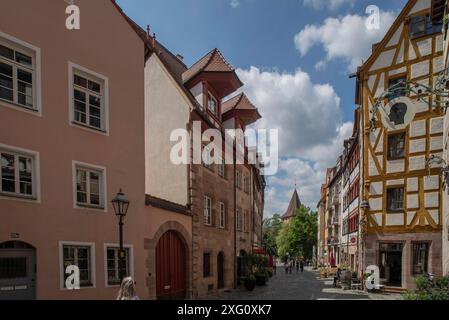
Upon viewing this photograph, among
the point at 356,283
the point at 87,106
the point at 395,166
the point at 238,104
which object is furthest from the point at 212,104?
the point at 356,283

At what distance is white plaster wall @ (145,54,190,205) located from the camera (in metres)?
15.9

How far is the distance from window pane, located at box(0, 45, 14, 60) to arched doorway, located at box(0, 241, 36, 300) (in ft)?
15.0

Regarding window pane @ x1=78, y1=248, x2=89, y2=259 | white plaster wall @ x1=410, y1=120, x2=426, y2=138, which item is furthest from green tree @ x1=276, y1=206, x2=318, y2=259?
window pane @ x1=78, y1=248, x2=89, y2=259

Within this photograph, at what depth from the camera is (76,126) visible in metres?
9.94

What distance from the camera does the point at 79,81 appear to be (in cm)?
1039

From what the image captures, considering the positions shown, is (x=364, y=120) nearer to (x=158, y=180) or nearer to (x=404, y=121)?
(x=404, y=121)

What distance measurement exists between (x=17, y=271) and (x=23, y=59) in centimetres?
533

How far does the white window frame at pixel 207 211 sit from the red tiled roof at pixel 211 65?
21.5ft

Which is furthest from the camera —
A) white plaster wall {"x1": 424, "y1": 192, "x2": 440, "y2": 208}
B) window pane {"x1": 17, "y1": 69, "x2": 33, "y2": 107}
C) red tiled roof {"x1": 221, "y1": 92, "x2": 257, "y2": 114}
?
red tiled roof {"x1": 221, "y1": 92, "x2": 257, "y2": 114}

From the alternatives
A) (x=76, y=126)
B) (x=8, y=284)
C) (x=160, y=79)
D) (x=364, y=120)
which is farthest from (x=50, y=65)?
(x=364, y=120)

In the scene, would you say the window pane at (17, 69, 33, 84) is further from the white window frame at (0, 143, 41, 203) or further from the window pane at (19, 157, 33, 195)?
the window pane at (19, 157, 33, 195)

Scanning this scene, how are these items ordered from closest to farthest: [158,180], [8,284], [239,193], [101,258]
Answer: [8,284], [101,258], [158,180], [239,193]

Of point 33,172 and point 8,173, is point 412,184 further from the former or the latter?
point 8,173

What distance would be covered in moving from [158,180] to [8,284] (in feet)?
28.8
